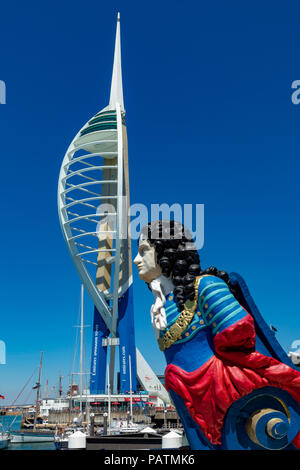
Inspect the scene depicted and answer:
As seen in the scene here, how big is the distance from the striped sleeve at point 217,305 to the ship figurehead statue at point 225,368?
0.01 meters

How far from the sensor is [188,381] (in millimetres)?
5230

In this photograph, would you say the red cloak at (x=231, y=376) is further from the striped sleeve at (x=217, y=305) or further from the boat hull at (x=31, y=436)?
the boat hull at (x=31, y=436)

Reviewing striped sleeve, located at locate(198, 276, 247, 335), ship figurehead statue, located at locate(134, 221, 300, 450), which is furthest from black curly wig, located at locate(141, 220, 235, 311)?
striped sleeve, located at locate(198, 276, 247, 335)

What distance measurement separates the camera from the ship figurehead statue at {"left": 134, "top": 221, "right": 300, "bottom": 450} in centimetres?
499

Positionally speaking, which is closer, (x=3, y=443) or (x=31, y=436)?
(x=3, y=443)

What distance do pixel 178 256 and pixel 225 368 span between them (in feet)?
4.93

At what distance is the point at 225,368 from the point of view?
16.8 ft

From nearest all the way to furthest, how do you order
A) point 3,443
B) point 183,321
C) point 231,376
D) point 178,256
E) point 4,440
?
point 231,376, point 183,321, point 178,256, point 3,443, point 4,440

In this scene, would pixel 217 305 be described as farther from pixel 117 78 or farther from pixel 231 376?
pixel 117 78

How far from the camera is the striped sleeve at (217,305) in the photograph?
503 cm

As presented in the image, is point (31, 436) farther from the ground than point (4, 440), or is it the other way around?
point (31, 436)

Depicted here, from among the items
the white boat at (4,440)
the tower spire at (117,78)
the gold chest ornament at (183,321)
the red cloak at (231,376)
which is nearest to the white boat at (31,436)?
the white boat at (4,440)

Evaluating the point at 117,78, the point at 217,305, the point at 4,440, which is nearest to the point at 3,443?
the point at 4,440
